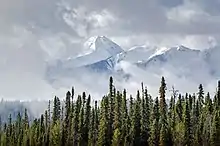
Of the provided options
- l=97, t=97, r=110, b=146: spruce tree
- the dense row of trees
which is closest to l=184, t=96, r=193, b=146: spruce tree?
the dense row of trees

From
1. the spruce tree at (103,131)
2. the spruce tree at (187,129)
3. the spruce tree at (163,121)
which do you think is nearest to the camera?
the spruce tree at (163,121)

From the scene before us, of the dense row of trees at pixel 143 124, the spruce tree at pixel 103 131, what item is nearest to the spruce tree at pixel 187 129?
the dense row of trees at pixel 143 124

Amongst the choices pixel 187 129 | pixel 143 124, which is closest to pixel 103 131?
pixel 143 124

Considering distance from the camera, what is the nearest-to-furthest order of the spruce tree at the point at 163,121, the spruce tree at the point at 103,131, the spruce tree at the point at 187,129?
the spruce tree at the point at 163,121, the spruce tree at the point at 187,129, the spruce tree at the point at 103,131

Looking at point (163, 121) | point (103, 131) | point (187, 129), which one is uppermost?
point (163, 121)

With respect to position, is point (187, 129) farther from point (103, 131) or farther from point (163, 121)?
point (103, 131)

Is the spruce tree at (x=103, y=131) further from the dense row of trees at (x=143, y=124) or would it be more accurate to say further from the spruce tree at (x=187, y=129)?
the spruce tree at (x=187, y=129)

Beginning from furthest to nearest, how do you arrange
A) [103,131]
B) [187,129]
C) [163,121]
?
[103,131], [187,129], [163,121]

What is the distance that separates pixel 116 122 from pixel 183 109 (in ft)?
69.0

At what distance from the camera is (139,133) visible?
534 feet

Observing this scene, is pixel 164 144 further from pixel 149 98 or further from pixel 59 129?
pixel 59 129

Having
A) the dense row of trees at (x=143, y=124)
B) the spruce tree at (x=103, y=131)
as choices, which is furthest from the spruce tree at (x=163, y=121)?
the spruce tree at (x=103, y=131)

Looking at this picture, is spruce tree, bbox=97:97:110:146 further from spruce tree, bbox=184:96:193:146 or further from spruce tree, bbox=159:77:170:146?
spruce tree, bbox=184:96:193:146

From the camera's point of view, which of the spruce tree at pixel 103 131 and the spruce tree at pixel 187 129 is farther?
the spruce tree at pixel 103 131
